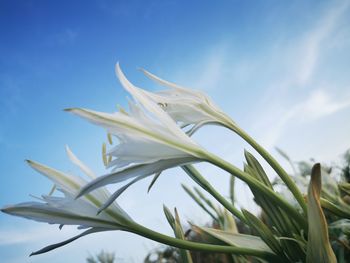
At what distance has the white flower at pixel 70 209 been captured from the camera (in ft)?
2.12

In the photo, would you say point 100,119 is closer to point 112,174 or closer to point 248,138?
point 112,174

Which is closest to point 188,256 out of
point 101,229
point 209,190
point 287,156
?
point 209,190

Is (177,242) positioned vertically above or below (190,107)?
below

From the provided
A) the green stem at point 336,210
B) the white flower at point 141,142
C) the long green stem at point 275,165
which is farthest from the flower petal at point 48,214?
the green stem at point 336,210

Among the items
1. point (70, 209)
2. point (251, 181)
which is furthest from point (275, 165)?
point (70, 209)

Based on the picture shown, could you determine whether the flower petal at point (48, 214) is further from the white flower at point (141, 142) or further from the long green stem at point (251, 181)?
the long green stem at point (251, 181)

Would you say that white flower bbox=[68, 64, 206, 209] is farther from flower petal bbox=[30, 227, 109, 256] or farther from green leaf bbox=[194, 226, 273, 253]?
green leaf bbox=[194, 226, 273, 253]

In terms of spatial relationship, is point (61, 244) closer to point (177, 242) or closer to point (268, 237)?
point (177, 242)

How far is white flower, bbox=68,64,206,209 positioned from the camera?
57 cm

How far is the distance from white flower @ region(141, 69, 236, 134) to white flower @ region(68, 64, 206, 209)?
11cm

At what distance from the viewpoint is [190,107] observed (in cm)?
76

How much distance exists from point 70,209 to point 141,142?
0.21 m

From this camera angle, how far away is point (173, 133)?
62 cm

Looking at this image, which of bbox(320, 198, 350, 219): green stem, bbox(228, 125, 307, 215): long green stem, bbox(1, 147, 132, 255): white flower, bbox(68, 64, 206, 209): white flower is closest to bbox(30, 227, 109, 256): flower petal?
→ bbox(1, 147, 132, 255): white flower
